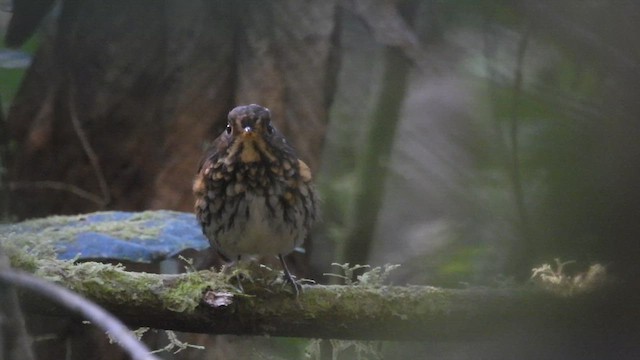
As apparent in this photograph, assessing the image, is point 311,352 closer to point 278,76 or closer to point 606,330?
point 278,76

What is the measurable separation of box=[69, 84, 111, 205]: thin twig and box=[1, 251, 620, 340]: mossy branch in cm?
183

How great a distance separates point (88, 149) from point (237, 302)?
6.52 feet

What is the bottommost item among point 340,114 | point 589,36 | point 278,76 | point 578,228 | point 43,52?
point 578,228

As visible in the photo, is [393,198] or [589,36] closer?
[589,36]

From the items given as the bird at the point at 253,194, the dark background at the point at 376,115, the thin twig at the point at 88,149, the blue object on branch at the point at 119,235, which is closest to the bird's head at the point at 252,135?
the bird at the point at 253,194

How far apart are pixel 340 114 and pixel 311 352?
292 cm

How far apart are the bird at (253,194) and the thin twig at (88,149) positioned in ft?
4.77

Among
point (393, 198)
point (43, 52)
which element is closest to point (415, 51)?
point (43, 52)

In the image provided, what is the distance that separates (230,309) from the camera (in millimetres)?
2635

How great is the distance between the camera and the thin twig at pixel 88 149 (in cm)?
439

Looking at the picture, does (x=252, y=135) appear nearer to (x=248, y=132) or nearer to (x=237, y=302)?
(x=248, y=132)

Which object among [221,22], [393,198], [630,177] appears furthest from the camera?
[393,198]

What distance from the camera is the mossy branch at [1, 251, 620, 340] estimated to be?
8.26 feet

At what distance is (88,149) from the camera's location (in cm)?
440
